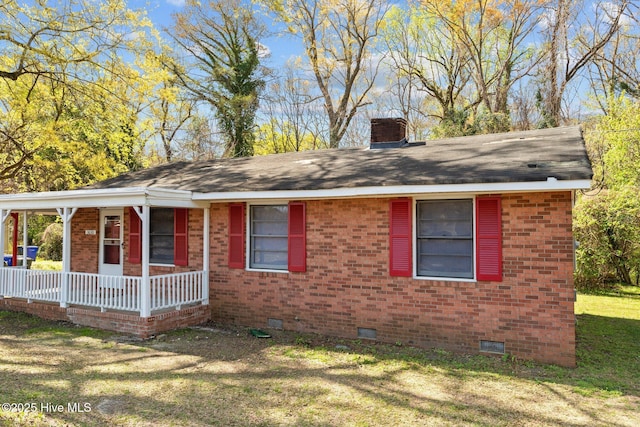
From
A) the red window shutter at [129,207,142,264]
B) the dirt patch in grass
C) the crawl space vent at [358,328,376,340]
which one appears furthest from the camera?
the red window shutter at [129,207,142,264]

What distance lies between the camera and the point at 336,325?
27.2ft

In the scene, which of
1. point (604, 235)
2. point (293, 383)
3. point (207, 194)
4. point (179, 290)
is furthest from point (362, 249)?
point (604, 235)

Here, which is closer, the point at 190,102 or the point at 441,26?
the point at 441,26

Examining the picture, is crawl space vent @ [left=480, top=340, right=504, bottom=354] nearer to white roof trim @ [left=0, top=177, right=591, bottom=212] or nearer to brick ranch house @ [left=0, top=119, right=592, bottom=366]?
brick ranch house @ [left=0, top=119, right=592, bottom=366]

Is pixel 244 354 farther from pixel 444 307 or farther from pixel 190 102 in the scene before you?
pixel 190 102

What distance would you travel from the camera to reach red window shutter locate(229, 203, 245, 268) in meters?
9.27

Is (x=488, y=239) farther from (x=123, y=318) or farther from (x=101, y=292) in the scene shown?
(x=101, y=292)

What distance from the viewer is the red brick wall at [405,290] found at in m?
6.68

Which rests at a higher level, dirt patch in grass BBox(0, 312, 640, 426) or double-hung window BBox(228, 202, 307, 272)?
double-hung window BBox(228, 202, 307, 272)

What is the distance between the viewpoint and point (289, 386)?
5695 mm

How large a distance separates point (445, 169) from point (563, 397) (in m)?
3.78

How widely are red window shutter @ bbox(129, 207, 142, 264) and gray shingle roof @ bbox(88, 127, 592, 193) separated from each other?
0.98 metres

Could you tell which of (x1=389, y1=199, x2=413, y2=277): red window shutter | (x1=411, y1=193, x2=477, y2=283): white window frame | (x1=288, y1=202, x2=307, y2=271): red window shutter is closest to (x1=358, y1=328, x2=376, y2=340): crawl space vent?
(x1=389, y1=199, x2=413, y2=277): red window shutter

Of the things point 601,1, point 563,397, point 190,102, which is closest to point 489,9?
point 601,1
